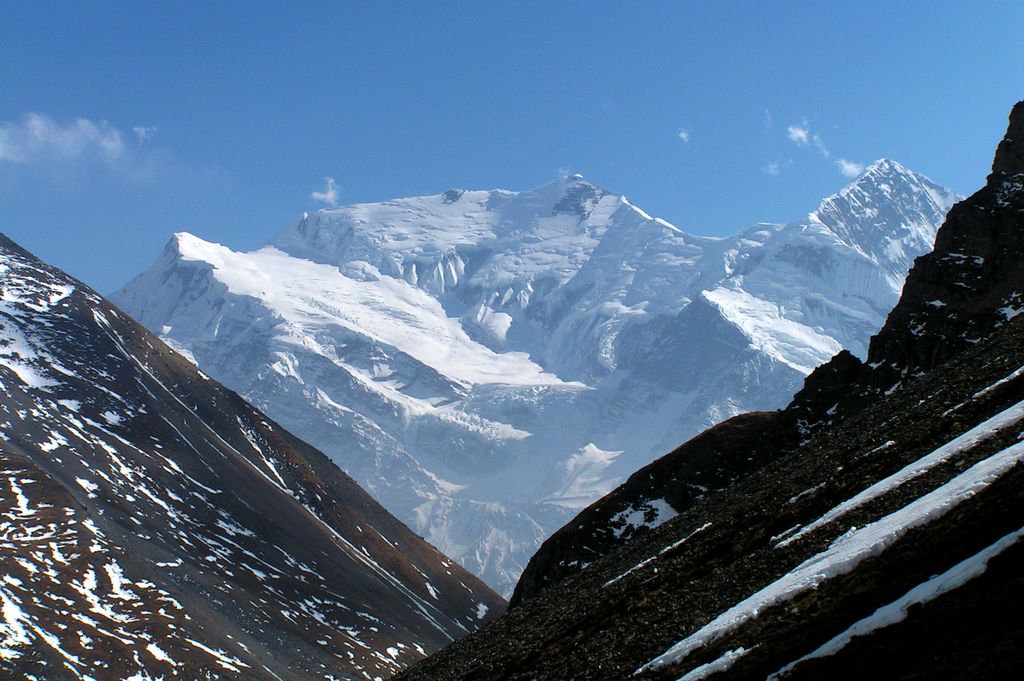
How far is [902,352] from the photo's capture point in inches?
3829

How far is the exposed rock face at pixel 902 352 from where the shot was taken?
9294 centimetres

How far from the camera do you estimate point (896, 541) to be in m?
29.4

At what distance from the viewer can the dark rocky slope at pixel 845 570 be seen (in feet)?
78.8

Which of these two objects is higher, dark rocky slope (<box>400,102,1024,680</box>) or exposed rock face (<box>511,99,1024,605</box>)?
exposed rock face (<box>511,99,1024,605</box>)

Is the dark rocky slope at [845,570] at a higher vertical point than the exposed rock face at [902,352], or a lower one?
lower

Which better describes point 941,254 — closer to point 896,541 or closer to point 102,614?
point 896,541

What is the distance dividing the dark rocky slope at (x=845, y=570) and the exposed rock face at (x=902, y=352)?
2.13 metres

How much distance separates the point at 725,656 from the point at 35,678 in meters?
132

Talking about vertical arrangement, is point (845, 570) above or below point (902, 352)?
below

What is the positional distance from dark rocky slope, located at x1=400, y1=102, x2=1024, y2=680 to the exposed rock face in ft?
7.00

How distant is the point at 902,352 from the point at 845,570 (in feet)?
237

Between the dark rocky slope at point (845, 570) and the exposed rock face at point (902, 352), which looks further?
the exposed rock face at point (902, 352)

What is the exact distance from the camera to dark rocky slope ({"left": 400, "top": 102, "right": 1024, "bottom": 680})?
945 inches

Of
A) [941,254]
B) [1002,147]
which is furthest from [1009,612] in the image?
[1002,147]
